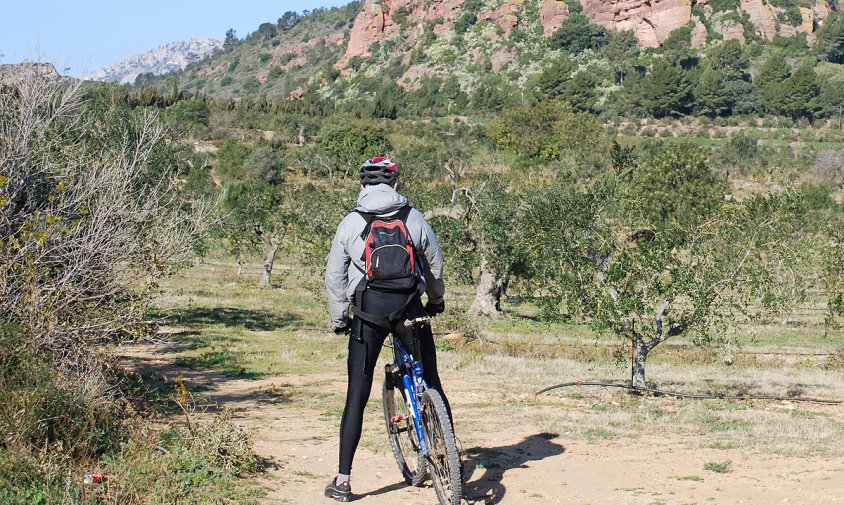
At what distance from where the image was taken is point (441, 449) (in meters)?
5.52

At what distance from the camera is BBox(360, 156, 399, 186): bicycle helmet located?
5.79 metres

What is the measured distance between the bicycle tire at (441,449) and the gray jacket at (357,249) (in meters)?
0.72

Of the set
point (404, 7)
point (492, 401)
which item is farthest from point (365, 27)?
point (492, 401)

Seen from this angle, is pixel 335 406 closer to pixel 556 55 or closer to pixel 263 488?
pixel 263 488

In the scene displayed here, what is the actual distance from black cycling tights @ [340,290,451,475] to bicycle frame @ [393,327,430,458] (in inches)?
3.0

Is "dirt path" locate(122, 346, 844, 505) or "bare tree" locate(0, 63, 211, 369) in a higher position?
"bare tree" locate(0, 63, 211, 369)

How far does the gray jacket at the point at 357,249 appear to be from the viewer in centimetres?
557

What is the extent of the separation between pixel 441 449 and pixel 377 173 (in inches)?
70.5

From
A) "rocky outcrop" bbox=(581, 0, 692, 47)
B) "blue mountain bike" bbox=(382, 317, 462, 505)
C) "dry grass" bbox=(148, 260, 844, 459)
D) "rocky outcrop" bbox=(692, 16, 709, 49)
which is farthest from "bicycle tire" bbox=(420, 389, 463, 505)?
"rocky outcrop" bbox=(581, 0, 692, 47)

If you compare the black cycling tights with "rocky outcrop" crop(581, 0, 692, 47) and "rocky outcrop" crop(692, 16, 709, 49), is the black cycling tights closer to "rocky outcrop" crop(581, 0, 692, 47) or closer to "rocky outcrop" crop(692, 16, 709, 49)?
"rocky outcrop" crop(692, 16, 709, 49)

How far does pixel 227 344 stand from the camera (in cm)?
1684

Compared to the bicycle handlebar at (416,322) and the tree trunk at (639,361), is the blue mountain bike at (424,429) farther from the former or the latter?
the tree trunk at (639,361)

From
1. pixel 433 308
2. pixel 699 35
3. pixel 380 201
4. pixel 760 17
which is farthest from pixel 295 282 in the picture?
pixel 760 17

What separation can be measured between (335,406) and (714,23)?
139831 millimetres
